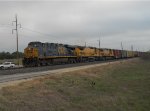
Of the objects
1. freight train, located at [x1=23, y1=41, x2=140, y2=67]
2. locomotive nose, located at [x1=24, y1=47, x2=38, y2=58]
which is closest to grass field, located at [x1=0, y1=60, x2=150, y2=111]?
locomotive nose, located at [x1=24, y1=47, x2=38, y2=58]

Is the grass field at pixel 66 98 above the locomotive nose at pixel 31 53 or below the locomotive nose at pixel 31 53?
below

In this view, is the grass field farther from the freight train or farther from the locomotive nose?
the freight train

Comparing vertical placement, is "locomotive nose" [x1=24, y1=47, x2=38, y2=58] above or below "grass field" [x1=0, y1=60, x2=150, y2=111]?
above

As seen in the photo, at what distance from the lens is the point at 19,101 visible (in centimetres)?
1706

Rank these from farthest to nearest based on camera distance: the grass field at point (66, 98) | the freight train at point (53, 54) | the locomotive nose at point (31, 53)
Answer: the freight train at point (53, 54), the locomotive nose at point (31, 53), the grass field at point (66, 98)

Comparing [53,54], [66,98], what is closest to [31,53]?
[53,54]

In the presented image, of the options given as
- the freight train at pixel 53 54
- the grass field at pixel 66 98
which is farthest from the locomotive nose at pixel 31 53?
the grass field at pixel 66 98

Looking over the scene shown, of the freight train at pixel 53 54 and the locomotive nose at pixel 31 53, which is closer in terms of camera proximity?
the locomotive nose at pixel 31 53

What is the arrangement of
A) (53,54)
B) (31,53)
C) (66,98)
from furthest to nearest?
(53,54) → (31,53) → (66,98)

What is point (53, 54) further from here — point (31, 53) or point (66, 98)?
point (66, 98)

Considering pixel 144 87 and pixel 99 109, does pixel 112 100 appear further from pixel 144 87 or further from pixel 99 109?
pixel 144 87

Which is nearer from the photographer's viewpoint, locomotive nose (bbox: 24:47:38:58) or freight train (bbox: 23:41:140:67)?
locomotive nose (bbox: 24:47:38:58)

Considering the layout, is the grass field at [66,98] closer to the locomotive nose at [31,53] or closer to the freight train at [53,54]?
the locomotive nose at [31,53]

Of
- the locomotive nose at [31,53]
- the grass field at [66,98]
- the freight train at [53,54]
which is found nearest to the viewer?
the grass field at [66,98]
